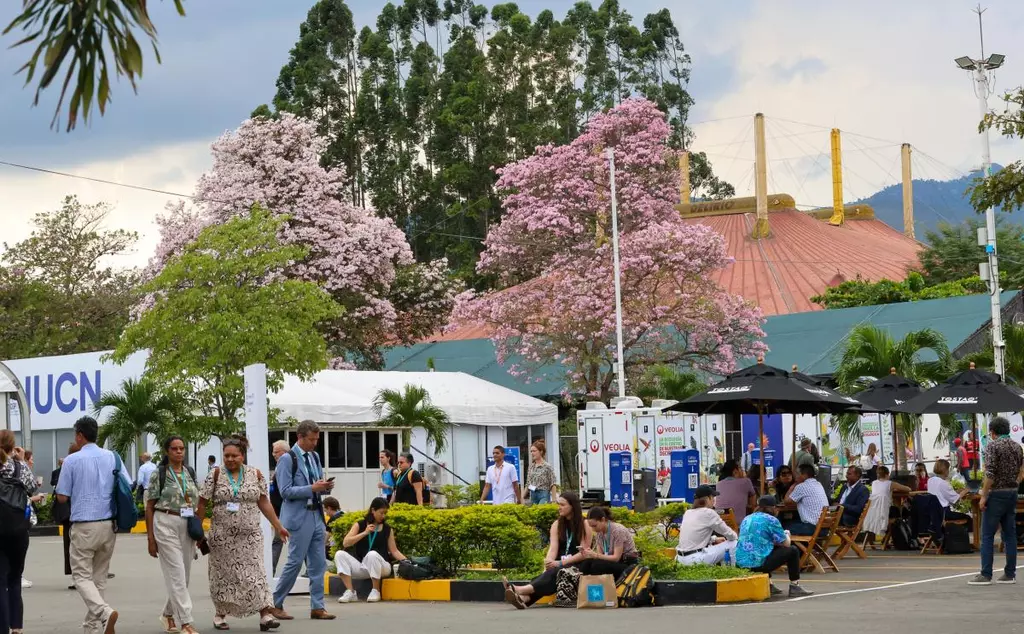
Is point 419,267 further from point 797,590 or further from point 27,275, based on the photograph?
point 797,590

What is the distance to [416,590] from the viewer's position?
15.0 meters

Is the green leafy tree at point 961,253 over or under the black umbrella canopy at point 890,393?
over

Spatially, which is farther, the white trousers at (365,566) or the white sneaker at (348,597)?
the white trousers at (365,566)

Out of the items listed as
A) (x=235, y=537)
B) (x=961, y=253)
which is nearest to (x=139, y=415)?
(x=235, y=537)

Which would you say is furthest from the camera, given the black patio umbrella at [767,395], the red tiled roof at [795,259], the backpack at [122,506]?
the red tiled roof at [795,259]

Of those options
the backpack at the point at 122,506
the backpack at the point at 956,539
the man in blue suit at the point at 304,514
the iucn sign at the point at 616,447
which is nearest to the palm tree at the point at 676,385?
the iucn sign at the point at 616,447

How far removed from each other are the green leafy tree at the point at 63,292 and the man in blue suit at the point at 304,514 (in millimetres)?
40129

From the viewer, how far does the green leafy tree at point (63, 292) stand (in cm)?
5266

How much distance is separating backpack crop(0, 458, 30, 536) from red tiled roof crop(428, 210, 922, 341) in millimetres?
49145

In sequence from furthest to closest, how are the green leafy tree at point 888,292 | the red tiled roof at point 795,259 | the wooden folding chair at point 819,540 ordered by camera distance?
1. the red tiled roof at point 795,259
2. the green leafy tree at point 888,292
3. the wooden folding chair at point 819,540

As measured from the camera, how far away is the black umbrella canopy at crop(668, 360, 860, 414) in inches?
756

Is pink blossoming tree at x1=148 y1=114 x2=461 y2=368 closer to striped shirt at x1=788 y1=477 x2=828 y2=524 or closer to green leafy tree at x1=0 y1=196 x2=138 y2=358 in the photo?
green leafy tree at x1=0 y1=196 x2=138 y2=358

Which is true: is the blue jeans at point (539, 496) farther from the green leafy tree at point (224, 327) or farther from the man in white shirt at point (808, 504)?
the green leafy tree at point (224, 327)

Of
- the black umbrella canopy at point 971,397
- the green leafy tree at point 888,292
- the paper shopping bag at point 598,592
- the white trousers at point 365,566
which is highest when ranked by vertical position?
the green leafy tree at point 888,292
